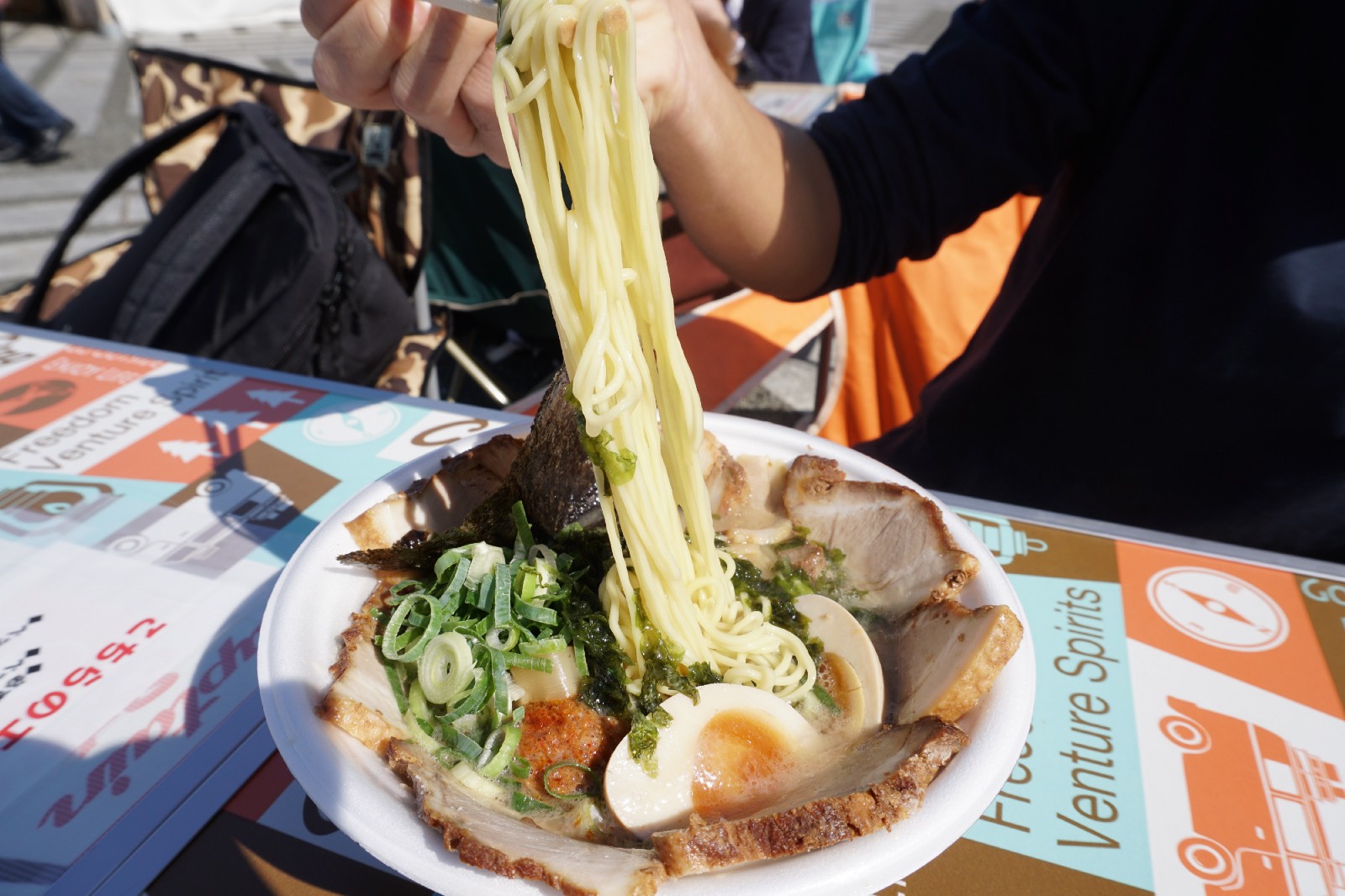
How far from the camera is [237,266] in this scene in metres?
2.77

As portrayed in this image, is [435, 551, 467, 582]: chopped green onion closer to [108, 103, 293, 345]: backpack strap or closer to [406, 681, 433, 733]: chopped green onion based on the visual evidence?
[406, 681, 433, 733]: chopped green onion

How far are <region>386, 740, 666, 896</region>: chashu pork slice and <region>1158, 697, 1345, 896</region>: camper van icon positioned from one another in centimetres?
83

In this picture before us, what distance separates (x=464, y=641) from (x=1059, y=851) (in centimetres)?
93

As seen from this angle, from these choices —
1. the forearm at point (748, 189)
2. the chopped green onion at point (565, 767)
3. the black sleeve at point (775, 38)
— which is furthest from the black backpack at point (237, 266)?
the black sleeve at point (775, 38)

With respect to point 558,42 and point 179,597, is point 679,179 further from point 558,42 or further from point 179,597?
point 179,597

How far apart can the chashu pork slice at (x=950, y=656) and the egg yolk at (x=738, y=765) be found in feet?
0.63

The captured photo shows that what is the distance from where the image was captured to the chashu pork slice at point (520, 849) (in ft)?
2.60

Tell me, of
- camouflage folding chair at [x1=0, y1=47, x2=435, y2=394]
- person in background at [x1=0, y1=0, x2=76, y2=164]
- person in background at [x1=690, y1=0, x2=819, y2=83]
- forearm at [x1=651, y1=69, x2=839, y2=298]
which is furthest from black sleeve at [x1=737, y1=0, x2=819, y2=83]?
person in background at [x1=0, y1=0, x2=76, y2=164]

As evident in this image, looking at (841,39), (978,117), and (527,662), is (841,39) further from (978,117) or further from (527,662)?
(527,662)

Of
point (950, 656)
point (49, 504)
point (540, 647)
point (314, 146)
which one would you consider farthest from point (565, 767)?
point (314, 146)

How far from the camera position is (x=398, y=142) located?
11.0 ft

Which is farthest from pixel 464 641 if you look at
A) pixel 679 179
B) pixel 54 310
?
pixel 54 310

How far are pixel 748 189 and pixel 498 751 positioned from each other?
1601 millimetres

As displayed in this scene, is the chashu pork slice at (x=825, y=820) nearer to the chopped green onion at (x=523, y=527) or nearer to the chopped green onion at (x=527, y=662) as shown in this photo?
the chopped green onion at (x=527, y=662)
